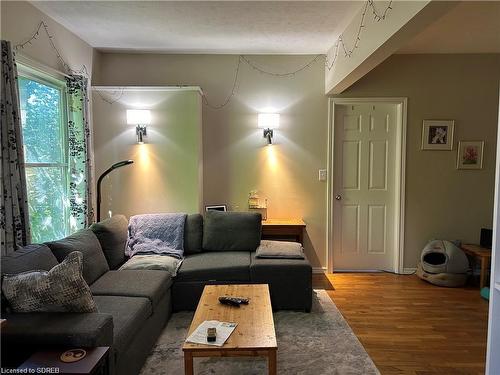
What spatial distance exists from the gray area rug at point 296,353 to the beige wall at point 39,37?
8.19 feet

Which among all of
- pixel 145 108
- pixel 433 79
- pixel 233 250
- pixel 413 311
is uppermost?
pixel 433 79

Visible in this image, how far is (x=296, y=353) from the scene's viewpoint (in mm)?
2615

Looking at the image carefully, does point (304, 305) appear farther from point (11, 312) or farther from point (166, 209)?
point (11, 312)

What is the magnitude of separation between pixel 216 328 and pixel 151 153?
2.47 meters

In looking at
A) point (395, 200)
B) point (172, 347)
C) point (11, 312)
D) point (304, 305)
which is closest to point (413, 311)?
point (304, 305)

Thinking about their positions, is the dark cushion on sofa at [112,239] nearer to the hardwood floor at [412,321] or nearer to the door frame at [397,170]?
the hardwood floor at [412,321]

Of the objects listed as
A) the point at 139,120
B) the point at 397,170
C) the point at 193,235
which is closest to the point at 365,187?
the point at 397,170

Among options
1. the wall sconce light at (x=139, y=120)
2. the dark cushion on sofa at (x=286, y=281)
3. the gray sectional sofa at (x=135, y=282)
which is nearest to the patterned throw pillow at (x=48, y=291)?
the gray sectional sofa at (x=135, y=282)

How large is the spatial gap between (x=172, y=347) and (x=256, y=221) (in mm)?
1598

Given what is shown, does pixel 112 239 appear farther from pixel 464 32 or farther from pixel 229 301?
pixel 464 32

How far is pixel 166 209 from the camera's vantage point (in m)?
4.18

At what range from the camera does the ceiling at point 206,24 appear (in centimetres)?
299

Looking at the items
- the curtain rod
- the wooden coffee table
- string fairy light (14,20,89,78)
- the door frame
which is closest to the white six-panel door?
the door frame

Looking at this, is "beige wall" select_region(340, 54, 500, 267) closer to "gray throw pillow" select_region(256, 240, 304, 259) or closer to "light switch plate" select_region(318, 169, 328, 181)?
"light switch plate" select_region(318, 169, 328, 181)
